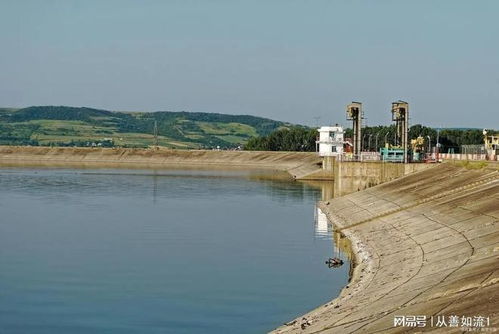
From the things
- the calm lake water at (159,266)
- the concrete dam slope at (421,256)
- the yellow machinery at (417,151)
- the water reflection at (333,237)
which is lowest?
the calm lake water at (159,266)

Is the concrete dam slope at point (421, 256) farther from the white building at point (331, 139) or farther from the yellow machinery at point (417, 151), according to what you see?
the white building at point (331, 139)

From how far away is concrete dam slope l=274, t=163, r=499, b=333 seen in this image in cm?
3052

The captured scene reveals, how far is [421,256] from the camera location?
45000 mm

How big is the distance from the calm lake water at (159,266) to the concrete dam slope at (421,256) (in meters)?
2.44

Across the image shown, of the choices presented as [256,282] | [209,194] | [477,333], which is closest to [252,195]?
[209,194]

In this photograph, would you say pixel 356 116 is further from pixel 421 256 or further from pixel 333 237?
pixel 421 256

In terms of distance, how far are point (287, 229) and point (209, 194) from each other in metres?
41.3

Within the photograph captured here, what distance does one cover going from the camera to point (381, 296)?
36.0 meters

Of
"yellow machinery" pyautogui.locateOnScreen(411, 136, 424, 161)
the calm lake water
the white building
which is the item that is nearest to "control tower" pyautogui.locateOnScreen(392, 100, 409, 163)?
"yellow machinery" pyautogui.locateOnScreen(411, 136, 424, 161)

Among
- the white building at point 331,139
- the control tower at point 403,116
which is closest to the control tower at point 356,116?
the control tower at point 403,116

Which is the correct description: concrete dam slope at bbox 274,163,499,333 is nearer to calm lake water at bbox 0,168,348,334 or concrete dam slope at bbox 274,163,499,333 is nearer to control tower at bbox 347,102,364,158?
calm lake water at bbox 0,168,348,334

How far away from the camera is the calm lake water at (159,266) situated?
1474 inches

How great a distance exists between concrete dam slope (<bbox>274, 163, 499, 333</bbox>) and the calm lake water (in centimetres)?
244

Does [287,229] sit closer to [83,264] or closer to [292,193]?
[83,264]
